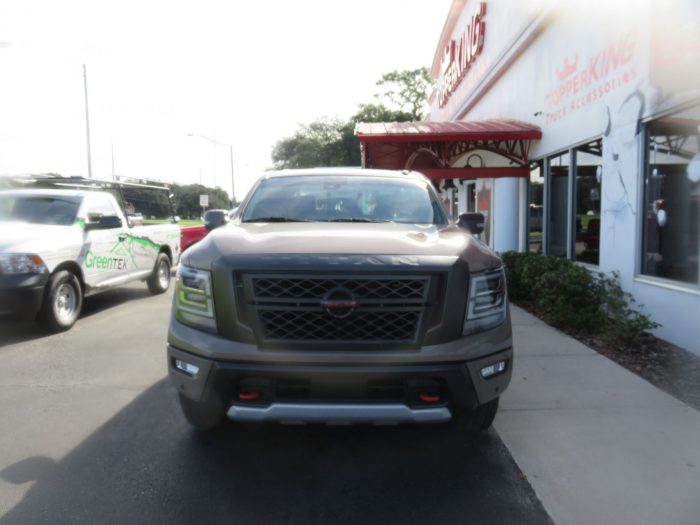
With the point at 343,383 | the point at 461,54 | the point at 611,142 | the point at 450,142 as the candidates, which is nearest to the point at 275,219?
the point at 343,383

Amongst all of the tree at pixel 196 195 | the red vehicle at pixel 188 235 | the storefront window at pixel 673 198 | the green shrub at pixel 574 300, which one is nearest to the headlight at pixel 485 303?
the storefront window at pixel 673 198

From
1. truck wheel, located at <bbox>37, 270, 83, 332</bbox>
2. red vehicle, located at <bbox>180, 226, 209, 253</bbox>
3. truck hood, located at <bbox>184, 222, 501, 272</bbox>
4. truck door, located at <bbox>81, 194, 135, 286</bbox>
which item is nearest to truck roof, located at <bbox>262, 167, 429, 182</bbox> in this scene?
truck hood, located at <bbox>184, 222, 501, 272</bbox>

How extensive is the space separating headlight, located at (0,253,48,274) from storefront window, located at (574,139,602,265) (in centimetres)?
722

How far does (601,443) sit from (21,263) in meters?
6.04

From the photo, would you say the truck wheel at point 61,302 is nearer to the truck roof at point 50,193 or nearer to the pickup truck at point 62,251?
the pickup truck at point 62,251

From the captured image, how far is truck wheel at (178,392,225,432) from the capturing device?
117 inches

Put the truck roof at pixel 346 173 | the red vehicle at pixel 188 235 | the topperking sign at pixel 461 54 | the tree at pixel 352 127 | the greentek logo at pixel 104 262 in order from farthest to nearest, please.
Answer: the tree at pixel 352 127 → the topperking sign at pixel 461 54 → the red vehicle at pixel 188 235 → the greentek logo at pixel 104 262 → the truck roof at pixel 346 173

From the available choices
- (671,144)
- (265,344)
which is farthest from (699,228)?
(265,344)

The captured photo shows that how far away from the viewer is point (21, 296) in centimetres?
605

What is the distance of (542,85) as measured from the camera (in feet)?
32.0

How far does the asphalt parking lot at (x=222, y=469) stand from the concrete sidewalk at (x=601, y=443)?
0.18m

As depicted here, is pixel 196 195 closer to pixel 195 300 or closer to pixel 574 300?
pixel 574 300

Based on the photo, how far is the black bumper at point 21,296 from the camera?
597 centimetres

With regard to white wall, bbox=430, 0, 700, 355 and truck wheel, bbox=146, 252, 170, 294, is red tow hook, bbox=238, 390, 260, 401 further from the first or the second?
truck wheel, bbox=146, 252, 170, 294
